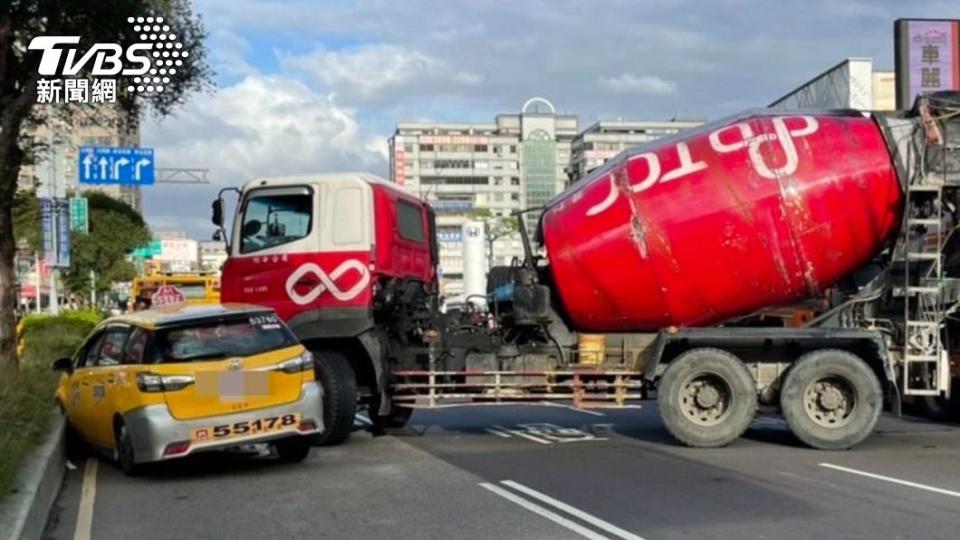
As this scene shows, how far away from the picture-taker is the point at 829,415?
460 inches

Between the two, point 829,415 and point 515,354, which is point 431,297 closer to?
point 515,354

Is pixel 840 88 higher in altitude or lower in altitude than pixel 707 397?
higher

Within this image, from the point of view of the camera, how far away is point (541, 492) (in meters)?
9.12

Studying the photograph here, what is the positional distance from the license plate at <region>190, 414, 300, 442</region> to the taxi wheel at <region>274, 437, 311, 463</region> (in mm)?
729

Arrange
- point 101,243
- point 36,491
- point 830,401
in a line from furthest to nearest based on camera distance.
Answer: point 101,243, point 830,401, point 36,491

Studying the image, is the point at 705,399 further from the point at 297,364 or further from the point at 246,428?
the point at 246,428

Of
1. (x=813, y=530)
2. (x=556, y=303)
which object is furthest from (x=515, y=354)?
(x=813, y=530)

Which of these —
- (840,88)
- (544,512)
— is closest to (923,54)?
(840,88)

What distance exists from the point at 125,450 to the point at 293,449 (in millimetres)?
1707

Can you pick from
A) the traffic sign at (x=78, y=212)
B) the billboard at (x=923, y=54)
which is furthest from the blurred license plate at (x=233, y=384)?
the traffic sign at (x=78, y=212)

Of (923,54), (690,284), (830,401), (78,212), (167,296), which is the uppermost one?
(923,54)

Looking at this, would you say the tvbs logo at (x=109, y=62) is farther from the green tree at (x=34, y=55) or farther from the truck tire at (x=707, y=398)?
the truck tire at (x=707, y=398)

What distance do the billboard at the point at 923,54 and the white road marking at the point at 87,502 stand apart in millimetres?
22483

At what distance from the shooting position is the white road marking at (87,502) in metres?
8.01
